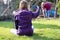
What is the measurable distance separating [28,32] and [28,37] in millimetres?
235

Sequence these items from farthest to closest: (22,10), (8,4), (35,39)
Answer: (8,4)
(22,10)
(35,39)

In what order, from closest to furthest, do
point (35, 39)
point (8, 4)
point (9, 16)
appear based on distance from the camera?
point (35, 39), point (9, 16), point (8, 4)

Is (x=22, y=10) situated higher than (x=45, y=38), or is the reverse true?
(x=22, y=10)

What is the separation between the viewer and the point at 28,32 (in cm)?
768

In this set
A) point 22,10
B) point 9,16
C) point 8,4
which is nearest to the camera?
point 22,10

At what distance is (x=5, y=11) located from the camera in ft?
54.9

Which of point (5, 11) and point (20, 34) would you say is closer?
point (20, 34)

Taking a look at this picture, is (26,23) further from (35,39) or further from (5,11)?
(5,11)

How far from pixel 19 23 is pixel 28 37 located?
1.85 ft

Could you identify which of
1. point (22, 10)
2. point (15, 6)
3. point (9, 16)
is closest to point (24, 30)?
point (22, 10)

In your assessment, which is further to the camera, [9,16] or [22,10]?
[9,16]

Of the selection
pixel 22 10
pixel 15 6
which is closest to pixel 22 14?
pixel 22 10

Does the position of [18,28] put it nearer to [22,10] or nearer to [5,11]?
[22,10]

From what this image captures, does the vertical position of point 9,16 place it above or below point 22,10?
below
